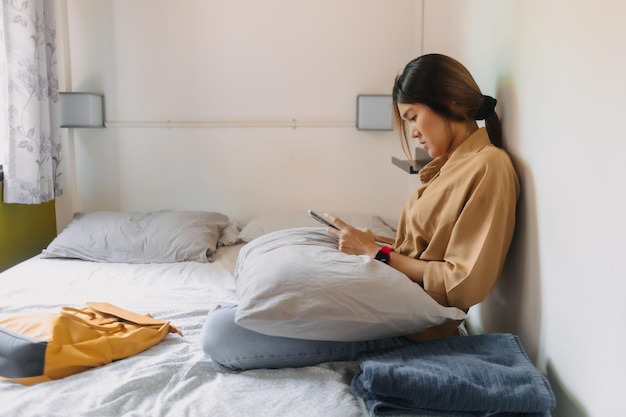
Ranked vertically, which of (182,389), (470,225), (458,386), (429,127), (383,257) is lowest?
(182,389)

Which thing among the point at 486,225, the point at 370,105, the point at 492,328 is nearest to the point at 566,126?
the point at 486,225

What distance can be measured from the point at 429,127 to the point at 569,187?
49 cm

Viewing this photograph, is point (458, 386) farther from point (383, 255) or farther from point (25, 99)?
point (25, 99)

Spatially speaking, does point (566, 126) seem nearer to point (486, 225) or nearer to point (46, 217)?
point (486, 225)

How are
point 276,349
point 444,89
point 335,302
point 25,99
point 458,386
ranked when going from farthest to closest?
point 25,99 → point 444,89 → point 276,349 → point 335,302 → point 458,386

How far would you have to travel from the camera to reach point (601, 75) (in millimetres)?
893

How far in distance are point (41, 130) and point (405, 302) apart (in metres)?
2.09

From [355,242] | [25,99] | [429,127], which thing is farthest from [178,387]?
[25,99]

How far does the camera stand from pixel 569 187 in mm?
1018

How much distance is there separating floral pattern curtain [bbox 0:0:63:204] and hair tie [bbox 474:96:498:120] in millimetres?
1976

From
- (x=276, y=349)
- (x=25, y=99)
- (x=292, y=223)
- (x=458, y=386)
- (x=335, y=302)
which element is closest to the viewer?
(x=458, y=386)

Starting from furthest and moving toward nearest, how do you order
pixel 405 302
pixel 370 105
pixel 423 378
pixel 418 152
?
1. pixel 370 105
2. pixel 418 152
3. pixel 405 302
4. pixel 423 378

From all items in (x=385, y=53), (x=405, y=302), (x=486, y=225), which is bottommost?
(x=405, y=302)

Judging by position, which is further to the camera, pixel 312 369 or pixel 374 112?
pixel 374 112
